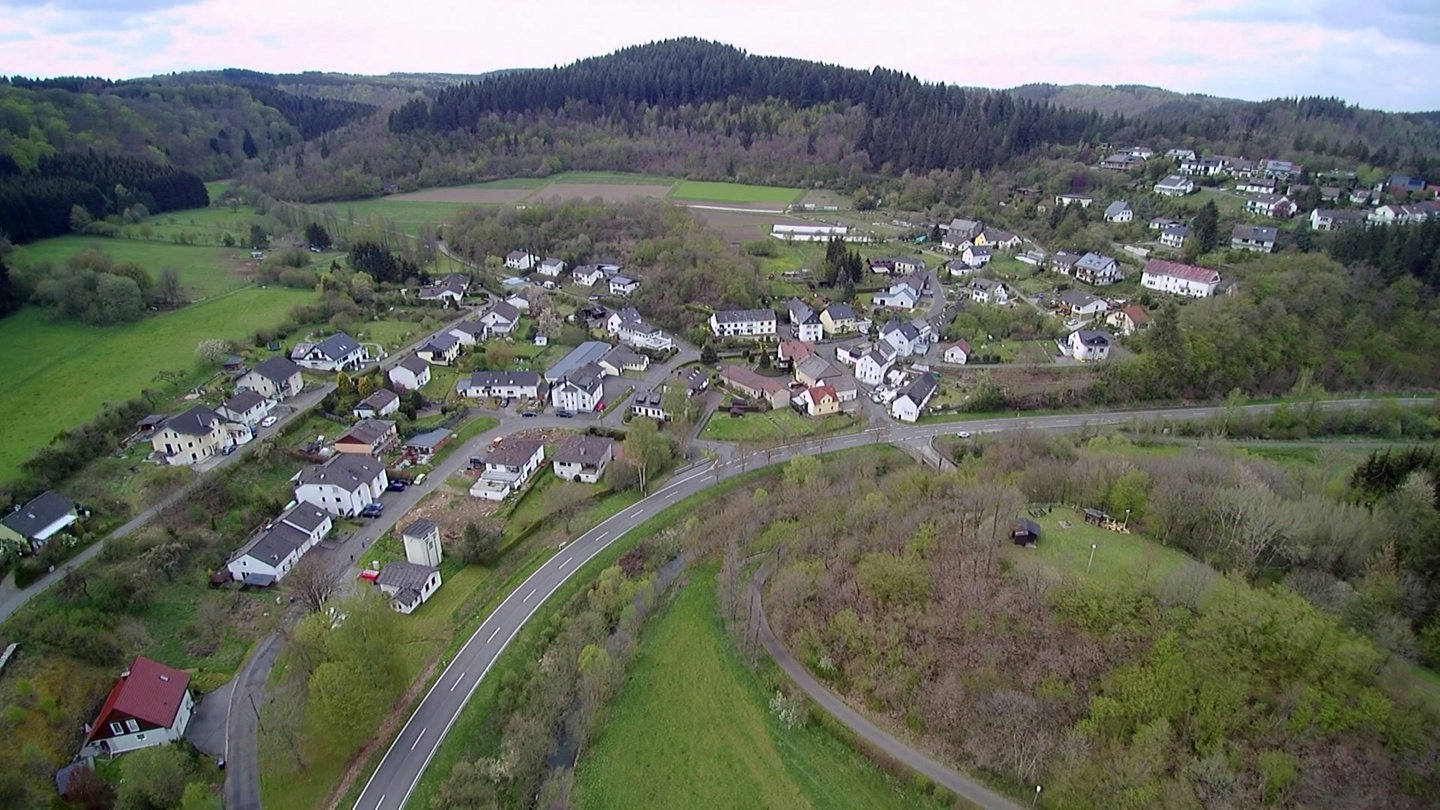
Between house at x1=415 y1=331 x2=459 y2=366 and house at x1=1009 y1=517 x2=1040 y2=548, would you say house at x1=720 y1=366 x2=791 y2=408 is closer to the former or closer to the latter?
house at x1=415 y1=331 x2=459 y2=366

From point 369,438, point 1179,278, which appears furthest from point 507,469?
point 1179,278

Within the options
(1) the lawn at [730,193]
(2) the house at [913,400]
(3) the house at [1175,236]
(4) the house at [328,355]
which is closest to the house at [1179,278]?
(3) the house at [1175,236]

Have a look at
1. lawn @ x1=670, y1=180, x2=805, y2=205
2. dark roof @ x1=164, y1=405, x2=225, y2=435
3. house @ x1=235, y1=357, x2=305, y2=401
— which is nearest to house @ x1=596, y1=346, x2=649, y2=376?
house @ x1=235, y1=357, x2=305, y2=401

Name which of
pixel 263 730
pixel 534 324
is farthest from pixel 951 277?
pixel 263 730

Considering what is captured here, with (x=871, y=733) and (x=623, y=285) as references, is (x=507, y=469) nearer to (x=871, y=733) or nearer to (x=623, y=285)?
(x=871, y=733)

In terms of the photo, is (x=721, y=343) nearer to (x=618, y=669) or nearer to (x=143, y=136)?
(x=618, y=669)
